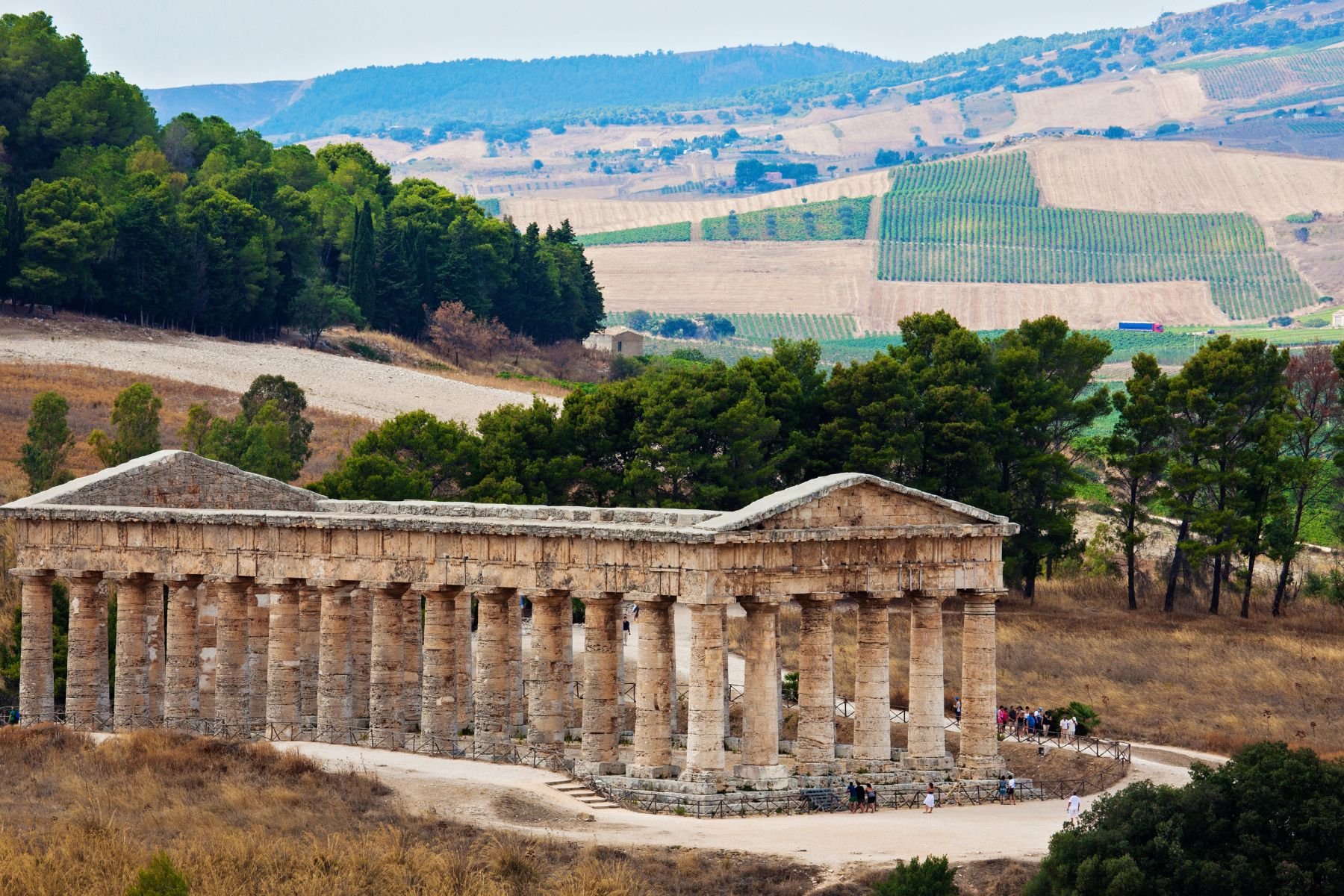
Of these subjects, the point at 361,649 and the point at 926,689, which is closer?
the point at 926,689

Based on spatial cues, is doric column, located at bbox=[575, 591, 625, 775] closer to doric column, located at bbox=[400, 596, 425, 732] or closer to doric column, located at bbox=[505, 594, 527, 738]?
doric column, located at bbox=[505, 594, 527, 738]

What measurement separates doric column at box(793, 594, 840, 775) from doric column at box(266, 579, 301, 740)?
47.8 ft

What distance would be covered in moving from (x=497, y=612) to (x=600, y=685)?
11.5 feet

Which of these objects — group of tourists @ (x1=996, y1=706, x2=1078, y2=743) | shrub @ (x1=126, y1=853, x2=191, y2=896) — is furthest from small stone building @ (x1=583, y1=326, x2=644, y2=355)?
shrub @ (x1=126, y1=853, x2=191, y2=896)

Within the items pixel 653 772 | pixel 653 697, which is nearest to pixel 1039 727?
pixel 653 772

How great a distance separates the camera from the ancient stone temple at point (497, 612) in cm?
5222

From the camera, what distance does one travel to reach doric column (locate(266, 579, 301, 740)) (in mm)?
59000

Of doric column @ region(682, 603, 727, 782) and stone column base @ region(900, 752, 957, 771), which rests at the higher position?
doric column @ region(682, 603, 727, 782)

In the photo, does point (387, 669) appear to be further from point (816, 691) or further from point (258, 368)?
point (258, 368)

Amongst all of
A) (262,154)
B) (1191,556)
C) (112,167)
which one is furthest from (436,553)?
(262,154)

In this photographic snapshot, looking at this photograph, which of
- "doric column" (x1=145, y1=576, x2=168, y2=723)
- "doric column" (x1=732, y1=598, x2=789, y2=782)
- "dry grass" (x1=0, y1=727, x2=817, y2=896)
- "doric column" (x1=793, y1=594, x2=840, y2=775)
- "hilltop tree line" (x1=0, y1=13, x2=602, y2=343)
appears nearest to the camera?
"dry grass" (x1=0, y1=727, x2=817, y2=896)

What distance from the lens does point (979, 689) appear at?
178 feet

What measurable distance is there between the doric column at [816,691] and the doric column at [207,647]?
16822 mm

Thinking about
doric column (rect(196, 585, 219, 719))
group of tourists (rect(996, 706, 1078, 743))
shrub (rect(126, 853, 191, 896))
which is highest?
doric column (rect(196, 585, 219, 719))
